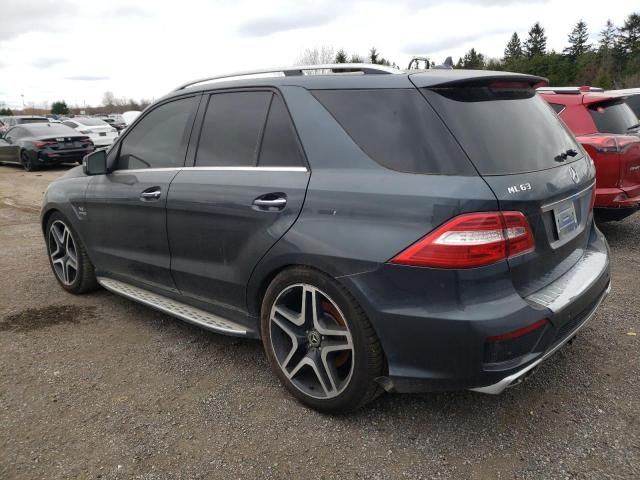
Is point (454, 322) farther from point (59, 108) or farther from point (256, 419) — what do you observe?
point (59, 108)

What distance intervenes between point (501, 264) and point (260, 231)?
124 centimetres

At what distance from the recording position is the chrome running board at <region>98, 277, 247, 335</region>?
10.4ft

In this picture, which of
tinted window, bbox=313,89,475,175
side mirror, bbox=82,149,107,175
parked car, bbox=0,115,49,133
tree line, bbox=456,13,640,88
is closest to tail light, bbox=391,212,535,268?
tinted window, bbox=313,89,475,175

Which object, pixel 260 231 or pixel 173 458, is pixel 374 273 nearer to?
pixel 260 231

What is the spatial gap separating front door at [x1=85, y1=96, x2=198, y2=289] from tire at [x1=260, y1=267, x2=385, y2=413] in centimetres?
106

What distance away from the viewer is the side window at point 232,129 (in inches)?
119

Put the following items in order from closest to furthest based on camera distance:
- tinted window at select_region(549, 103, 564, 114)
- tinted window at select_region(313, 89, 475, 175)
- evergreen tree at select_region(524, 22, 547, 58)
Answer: tinted window at select_region(313, 89, 475, 175), tinted window at select_region(549, 103, 564, 114), evergreen tree at select_region(524, 22, 547, 58)

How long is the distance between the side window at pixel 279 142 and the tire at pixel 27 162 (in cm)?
1451

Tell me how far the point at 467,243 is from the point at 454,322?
0.33 meters

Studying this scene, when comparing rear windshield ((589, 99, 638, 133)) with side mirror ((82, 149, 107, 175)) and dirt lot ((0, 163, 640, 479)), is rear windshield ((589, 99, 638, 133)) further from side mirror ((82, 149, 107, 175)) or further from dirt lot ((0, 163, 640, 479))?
side mirror ((82, 149, 107, 175))

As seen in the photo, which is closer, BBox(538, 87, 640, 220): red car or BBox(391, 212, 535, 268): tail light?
BBox(391, 212, 535, 268): tail light

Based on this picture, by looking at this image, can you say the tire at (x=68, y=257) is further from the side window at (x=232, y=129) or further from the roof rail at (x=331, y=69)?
the roof rail at (x=331, y=69)

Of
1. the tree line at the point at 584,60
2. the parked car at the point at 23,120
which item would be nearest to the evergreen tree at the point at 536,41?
the tree line at the point at 584,60

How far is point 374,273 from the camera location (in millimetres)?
2332
